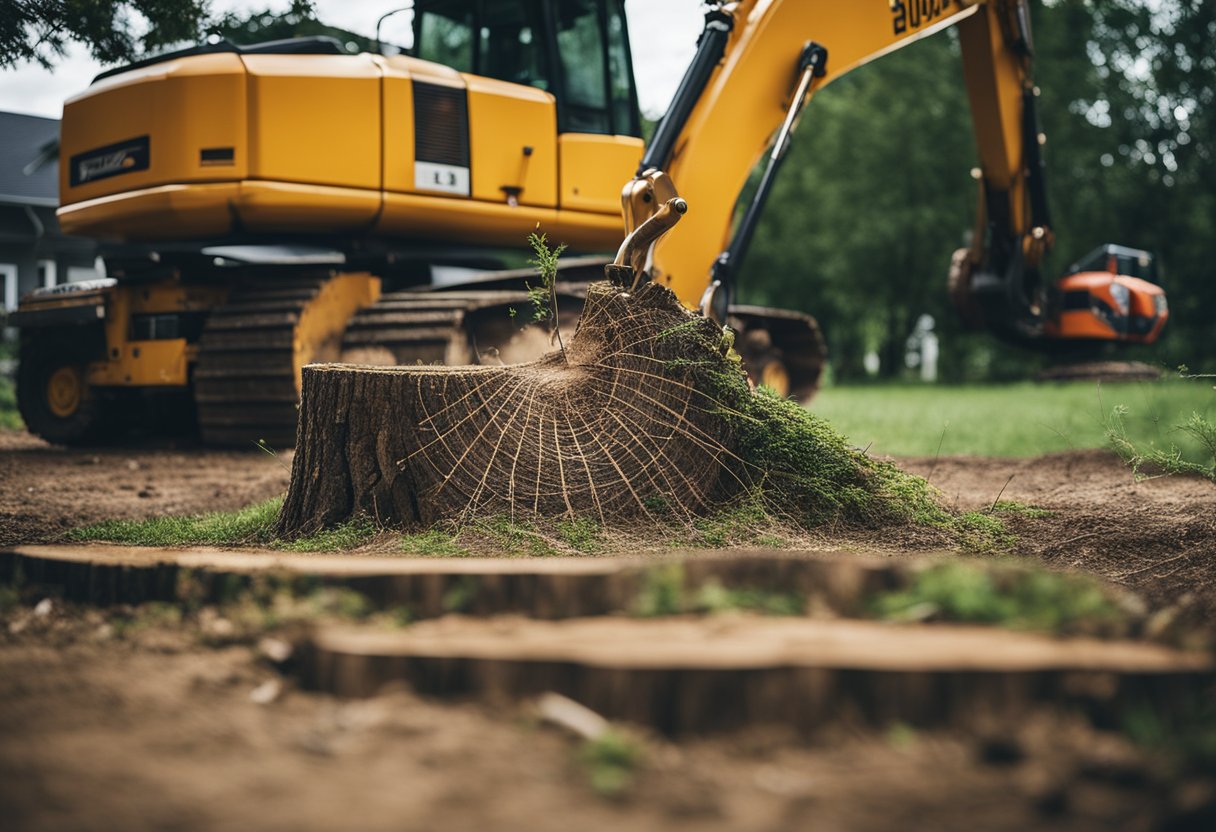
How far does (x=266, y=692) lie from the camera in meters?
2.00

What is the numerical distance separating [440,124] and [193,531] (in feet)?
11.8

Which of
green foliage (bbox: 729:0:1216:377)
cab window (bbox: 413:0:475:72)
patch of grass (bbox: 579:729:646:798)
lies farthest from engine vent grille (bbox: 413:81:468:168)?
green foliage (bbox: 729:0:1216:377)

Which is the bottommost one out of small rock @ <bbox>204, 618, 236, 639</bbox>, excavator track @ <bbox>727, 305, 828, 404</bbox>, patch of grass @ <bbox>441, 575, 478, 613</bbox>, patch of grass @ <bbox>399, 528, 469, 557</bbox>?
small rock @ <bbox>204, 618, 236, 639</bbox>

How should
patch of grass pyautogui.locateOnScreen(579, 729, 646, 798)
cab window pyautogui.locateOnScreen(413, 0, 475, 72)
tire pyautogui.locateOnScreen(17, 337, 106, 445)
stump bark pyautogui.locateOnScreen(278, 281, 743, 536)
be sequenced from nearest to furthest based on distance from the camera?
patch of grass pyautogui.locateOnScreen(579, 729, 646, 798) → stump bark pyautogui.locateOnScreen(278, 281, 743, 536) → cab window pyautogui.locateOnScreen(413, 0, 475, 72) → tire pyautogui.locateOnScreen(17, 337, 106, 445)

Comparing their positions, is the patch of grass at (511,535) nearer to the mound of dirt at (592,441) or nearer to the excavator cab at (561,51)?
the mound of dirt at (592,441)

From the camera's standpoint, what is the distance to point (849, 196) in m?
25.0

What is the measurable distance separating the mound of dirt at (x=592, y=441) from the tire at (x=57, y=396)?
16.9ft

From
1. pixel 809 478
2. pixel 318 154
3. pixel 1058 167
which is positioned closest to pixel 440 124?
pixel 318 154

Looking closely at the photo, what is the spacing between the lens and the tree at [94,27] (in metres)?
5.43

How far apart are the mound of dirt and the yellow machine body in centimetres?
255

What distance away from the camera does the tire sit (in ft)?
27.2

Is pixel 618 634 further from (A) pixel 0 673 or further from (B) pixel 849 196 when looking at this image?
(B) pixel 849 196

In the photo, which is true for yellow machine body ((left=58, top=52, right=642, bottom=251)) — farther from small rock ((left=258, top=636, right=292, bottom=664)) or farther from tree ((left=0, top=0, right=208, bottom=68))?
small rock ((left=258, top=636, right=292, bottom=664))

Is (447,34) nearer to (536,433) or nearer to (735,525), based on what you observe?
(536,433)
